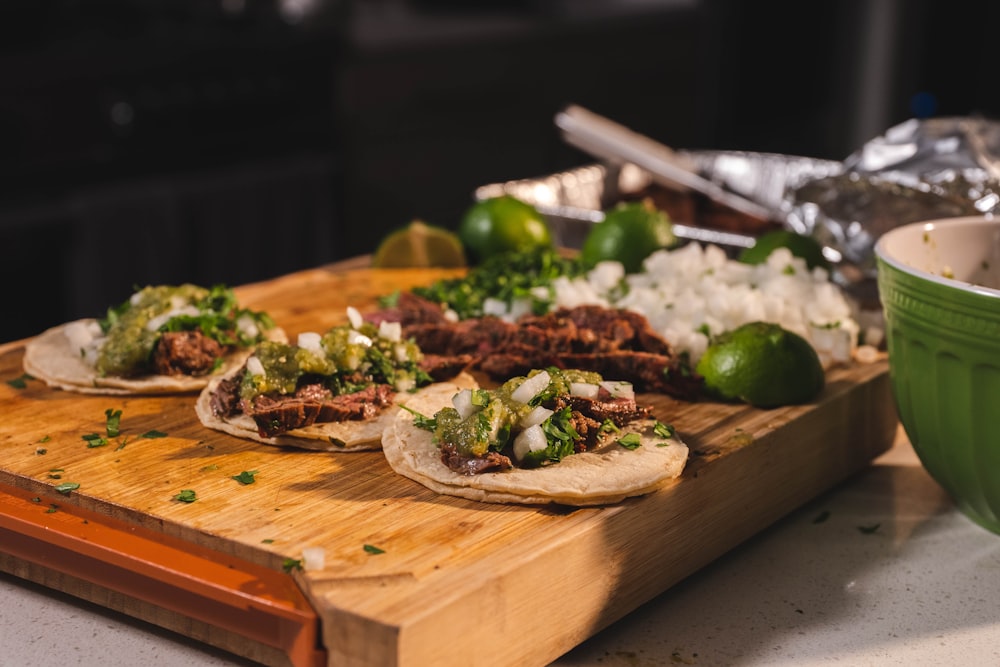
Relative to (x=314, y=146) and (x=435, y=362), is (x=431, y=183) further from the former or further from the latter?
(x=435, y=362)

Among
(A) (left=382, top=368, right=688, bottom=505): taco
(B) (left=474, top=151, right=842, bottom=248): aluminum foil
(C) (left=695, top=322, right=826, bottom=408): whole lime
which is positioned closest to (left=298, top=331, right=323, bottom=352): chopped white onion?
(A) (left=382, top=368, right=688, bottom=505): taco

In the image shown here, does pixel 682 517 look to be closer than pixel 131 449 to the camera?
Yes

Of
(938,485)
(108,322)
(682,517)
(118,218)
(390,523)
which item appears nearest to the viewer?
(390,523)

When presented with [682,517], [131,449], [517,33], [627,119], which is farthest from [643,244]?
[627,119]

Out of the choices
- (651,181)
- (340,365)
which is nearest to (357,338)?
(340,365)

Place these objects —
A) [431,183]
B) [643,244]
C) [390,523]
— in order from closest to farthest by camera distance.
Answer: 1. [390,523]
2. [643,244]
3. [431,183]

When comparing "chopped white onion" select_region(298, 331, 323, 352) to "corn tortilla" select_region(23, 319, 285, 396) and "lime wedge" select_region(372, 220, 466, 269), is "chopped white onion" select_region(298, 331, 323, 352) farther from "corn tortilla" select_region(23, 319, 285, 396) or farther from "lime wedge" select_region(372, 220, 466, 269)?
"lime wedge" select_region(372, 220, 466, 269)
